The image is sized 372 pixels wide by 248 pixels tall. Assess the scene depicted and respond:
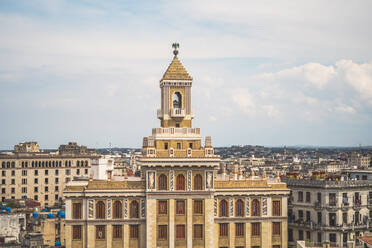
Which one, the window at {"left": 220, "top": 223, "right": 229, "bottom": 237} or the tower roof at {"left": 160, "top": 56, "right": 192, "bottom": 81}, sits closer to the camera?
the window at {"left": 220, "top": 223, "right": 229, "bottom": 237}

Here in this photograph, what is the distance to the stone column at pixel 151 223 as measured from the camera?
67938 mm

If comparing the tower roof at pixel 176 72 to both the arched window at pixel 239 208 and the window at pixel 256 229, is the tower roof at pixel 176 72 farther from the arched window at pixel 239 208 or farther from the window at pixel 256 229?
the window at pixel 256 229

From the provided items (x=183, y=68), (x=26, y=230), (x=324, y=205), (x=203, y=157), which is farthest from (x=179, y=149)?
(x=26, y=230)

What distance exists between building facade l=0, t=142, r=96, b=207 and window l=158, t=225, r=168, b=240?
7015cm

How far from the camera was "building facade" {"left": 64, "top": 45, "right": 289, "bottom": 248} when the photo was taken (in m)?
67.6

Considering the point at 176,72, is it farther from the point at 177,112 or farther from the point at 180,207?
the point at 180,207

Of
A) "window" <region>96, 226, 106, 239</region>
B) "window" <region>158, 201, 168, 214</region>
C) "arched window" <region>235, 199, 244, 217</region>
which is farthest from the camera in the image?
"arched window" <region>235, 199, 244, 217</region>

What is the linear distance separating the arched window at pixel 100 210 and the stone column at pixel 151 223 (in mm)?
5182

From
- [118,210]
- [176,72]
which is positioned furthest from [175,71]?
[118,210]

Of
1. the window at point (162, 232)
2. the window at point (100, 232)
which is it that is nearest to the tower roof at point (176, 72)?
the window at point (162, 232)

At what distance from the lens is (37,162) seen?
139250mm

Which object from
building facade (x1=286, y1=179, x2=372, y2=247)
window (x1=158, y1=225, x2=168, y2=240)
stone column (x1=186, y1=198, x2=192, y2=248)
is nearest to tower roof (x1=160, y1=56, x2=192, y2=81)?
stone column (x1=186, y1=198, x2=192, y2=248)

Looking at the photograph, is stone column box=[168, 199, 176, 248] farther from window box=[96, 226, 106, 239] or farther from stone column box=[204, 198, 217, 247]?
window box=[96, 226, 106, 239]

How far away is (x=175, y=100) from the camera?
243 feet
